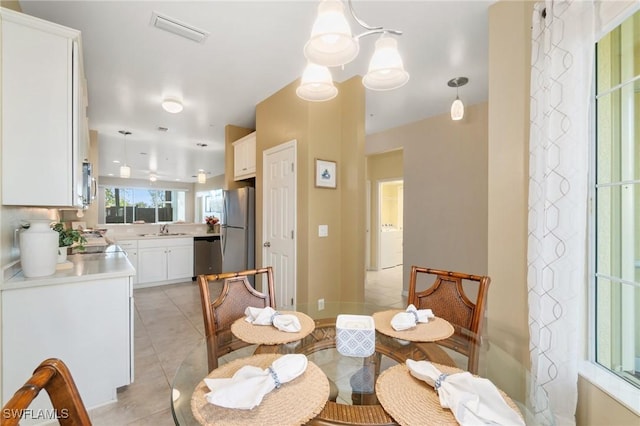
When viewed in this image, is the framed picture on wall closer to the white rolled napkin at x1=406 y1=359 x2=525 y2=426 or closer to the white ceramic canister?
the white ceramic canister

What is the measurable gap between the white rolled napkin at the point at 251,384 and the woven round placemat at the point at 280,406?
0.07ft

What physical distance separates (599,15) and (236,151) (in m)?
3.98

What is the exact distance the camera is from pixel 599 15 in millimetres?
1333

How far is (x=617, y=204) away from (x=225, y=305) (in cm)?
205

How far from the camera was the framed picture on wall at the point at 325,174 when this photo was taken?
2.84 meters

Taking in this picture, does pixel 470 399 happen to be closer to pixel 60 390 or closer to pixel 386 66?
pixel 60 390

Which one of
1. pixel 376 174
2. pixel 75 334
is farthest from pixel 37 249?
pixel 376 174

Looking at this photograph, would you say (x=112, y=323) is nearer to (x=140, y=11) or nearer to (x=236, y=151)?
(x=140, y=11)

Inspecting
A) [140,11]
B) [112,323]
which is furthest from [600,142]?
[112,323]

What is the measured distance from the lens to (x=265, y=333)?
1.29 meters

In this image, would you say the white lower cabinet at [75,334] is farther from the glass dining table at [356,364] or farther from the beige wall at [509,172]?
the beige wall at [509,172]

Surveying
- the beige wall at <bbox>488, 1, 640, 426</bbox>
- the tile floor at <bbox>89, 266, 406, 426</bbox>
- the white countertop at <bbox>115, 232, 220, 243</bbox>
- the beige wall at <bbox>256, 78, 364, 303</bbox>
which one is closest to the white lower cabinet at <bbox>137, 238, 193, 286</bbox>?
the white countertop at <bbox>115, 232, 220, 243</bbox>

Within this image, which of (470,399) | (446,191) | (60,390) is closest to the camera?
(60,390)

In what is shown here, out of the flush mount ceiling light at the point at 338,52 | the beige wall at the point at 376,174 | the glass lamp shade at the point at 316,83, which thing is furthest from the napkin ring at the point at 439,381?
the beige wall at the point at 376,174
